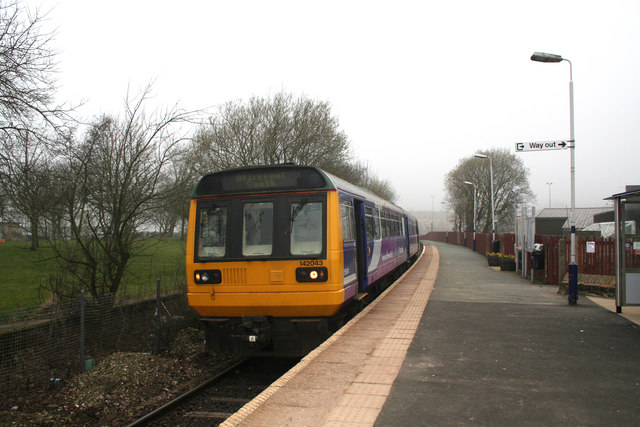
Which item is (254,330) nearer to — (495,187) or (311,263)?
(311,263)

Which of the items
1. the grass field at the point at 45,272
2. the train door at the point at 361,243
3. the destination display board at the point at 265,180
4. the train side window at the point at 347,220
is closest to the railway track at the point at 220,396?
the train door at the point at 361,243

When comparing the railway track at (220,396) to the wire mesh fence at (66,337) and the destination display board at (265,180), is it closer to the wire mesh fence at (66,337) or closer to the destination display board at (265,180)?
the wire mesh fence at (66,337)

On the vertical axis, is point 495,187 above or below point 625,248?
above

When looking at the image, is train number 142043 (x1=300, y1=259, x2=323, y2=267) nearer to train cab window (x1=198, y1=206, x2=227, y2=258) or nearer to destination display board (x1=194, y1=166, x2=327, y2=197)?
destination display board (x1=194, y1=166, x2=327, y2=197)

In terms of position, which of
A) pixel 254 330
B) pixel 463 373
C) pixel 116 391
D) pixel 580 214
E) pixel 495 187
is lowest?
pixel 116 391

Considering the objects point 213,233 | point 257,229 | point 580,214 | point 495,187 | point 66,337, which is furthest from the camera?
point 495,187

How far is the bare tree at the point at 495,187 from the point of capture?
59312 mm

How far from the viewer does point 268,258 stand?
24.2ft

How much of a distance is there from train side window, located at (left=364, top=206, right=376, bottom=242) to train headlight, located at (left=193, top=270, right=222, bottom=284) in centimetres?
356

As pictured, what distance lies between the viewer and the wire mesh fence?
816 centimetres

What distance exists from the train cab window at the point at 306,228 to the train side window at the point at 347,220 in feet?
1.65

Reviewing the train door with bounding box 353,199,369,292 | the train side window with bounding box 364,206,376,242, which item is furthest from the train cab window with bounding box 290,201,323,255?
the train side window with bounding box 364,206,376,242

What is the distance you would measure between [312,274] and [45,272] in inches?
366

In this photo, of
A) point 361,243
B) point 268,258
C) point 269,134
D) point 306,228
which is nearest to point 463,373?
point 306,228
